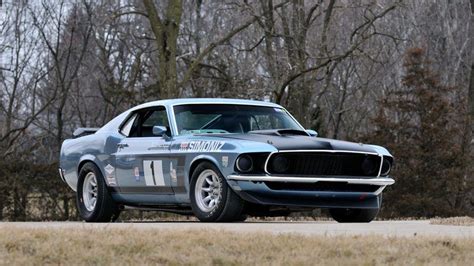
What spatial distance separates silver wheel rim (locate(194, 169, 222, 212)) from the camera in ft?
40.0

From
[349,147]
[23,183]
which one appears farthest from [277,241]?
[23,183]

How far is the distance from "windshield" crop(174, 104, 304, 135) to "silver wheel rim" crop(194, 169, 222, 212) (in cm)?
86

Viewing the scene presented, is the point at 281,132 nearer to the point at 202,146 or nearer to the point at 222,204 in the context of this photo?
the point at 202,146

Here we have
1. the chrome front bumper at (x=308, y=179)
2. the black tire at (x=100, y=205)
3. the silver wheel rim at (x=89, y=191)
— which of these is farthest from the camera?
the silver wheel rim at (x=89, y=191)

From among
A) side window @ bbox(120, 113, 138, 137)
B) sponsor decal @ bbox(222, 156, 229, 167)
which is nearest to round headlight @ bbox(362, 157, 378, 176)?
sponsor decal @ bbox(222, 156, 229, 167)

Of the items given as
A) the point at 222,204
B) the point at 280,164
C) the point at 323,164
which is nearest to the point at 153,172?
the point at 222,204

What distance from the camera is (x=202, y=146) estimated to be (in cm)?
1228

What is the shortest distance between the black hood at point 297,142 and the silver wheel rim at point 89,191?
8.38ft

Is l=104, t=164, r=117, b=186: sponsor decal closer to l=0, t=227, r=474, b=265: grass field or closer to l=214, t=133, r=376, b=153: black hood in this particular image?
l=214, t=133, r=376, b=153: black hood

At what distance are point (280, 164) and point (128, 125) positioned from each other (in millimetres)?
2987

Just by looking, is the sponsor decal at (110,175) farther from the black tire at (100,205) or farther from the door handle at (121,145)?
the door handle at (121,145)

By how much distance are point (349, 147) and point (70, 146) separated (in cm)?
440

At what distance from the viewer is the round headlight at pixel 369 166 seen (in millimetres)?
12570

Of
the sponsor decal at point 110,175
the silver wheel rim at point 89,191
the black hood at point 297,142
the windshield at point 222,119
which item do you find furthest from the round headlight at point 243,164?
the silver wheel rim at point 89,191
